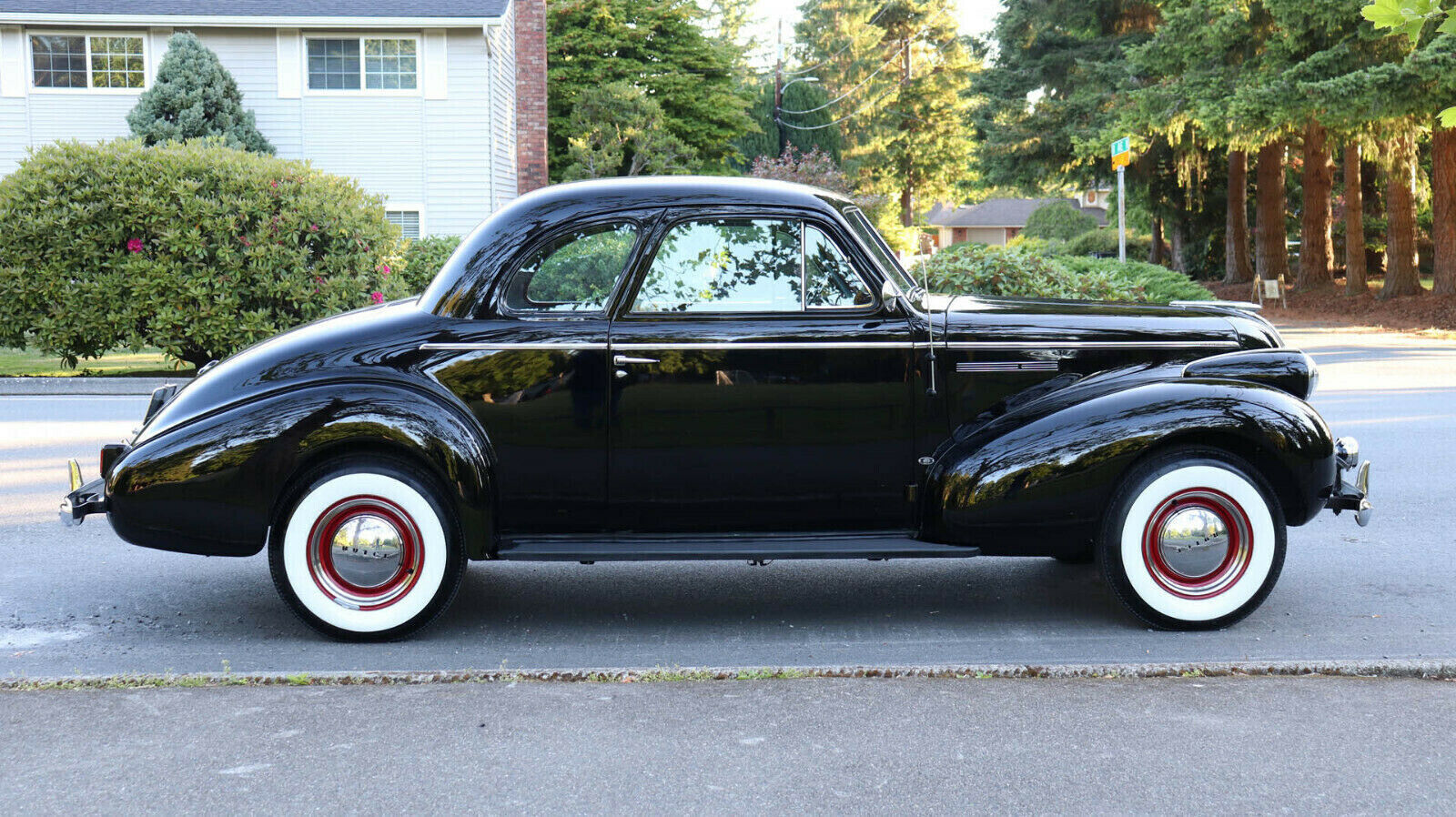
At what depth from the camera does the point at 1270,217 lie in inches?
1351

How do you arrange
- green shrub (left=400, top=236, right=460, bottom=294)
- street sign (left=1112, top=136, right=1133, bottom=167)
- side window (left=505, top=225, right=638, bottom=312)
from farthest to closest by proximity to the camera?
green shrub (left=400, top=236, right=460, bottom=294), street sign (left=1112, top=136, right=1133, bottom=167), side window (left=505, top=225, right=638, bottom=312)

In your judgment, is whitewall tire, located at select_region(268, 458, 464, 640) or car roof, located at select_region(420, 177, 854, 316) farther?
car roof, located at select_region(420, 177, 854, 316)

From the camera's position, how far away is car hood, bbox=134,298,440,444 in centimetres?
528

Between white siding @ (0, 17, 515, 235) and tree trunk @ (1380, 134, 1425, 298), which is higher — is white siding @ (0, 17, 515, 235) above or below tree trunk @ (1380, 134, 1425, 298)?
above

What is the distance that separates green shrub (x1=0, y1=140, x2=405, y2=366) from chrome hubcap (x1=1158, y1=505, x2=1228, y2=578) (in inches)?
460

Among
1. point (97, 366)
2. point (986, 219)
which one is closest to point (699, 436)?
point (97, 366)

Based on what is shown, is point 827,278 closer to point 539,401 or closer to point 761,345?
point 761,345

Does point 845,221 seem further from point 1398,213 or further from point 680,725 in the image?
point 1398,213

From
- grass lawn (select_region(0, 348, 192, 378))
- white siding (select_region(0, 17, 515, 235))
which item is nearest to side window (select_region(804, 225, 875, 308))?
grass lawn (select_region(0, 348, 192, 378))

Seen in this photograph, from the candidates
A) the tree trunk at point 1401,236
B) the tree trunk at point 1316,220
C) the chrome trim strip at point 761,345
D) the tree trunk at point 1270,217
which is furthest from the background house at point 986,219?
the chrome trim strip at point 761,345

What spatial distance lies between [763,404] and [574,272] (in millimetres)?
929

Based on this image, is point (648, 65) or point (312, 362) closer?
point (312, 362)

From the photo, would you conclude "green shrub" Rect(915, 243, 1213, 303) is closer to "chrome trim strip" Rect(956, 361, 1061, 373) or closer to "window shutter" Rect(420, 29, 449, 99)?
"chrome trim strip" Rect(956, 361, 1061, 373)

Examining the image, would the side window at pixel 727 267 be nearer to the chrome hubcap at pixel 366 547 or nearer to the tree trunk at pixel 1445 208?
the chrome hubcap at pixel 366 547
